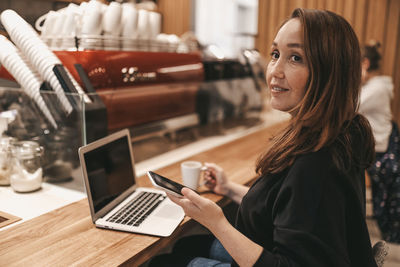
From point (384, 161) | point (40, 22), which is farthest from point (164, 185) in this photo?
point (384, 161)

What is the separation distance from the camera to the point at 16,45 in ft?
4.33

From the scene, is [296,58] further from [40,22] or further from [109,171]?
[40,22]

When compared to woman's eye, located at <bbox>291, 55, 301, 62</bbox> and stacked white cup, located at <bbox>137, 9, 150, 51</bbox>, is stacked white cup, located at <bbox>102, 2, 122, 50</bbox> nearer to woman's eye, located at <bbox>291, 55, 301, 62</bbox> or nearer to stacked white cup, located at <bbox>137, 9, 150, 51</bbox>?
Answer: stacked white cup, located at <bbox>137, 9, 150, 51</bbox>

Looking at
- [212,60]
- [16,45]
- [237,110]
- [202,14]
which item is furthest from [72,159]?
[202,14]

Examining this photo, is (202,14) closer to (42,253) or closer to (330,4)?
(330,4)

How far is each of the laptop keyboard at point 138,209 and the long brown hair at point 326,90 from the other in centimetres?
44

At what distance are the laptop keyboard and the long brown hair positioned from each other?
437 millimetres

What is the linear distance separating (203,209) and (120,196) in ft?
1.25

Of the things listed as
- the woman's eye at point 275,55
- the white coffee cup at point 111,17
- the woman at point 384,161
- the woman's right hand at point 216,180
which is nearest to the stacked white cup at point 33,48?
the white coffee cup at point 111,17

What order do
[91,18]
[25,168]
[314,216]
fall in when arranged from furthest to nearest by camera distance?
[91,18]
[25,168]
[314,216]

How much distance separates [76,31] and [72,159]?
0.50 meters

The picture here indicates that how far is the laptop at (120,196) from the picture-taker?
100 centimetres

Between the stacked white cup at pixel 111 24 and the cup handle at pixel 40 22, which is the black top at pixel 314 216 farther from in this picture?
the cup handle at pixel 40 22

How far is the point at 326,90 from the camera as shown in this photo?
811mm
